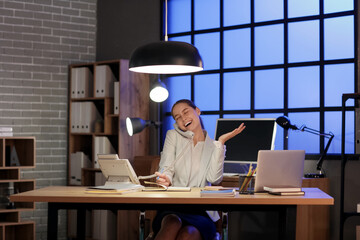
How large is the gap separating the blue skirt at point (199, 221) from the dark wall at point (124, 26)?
3.44 meters

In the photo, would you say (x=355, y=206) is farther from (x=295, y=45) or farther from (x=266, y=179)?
(x=266, y=179)

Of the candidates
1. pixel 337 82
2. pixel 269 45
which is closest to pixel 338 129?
pixel 337 82

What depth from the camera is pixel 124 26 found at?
7.19 meters

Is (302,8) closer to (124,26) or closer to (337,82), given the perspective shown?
(337,82)

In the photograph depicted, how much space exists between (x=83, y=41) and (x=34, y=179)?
6.32ft

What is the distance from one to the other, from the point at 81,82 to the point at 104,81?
1.36 ft

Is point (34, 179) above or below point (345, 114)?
below

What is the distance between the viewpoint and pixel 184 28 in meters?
6.79

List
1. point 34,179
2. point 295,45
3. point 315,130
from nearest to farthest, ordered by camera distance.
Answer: point 315,130, point 295,45, point 34,179

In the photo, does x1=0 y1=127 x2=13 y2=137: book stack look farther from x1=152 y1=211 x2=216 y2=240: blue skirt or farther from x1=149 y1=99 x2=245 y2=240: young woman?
x1=152 y1=211 x2=216 y2=240: blue skirt

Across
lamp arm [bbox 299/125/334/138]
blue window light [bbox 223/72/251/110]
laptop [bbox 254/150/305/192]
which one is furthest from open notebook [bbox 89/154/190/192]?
blue window light [bbox 223/72/251/110]

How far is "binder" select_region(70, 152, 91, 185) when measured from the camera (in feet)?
22.6

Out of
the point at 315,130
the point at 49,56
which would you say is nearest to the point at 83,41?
the point at 49,56

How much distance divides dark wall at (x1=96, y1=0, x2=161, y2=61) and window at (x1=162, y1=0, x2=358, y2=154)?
24 cm
